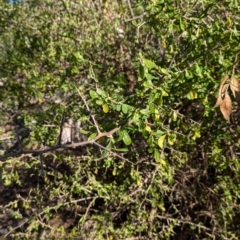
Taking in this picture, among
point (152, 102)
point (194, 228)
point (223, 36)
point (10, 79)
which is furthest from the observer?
point (10, 79)

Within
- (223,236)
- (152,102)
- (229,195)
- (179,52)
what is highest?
(179,52)

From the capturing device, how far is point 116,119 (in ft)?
10.4

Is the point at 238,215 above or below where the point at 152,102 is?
below

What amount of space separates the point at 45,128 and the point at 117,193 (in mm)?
744

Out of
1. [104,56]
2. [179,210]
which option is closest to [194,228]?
[179,210]

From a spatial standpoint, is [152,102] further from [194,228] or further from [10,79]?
[10,79]

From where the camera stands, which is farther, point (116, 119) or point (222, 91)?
point (116, 119)

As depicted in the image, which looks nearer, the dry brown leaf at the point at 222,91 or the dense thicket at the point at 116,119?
the dry brown leaf at the point at 222,91

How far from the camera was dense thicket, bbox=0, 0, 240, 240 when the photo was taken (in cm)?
309

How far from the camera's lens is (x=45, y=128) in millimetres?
3680

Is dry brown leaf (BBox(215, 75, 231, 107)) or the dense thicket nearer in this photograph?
dry brown leaf (BBox(215, 75, 231, 107))

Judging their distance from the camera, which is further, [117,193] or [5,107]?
[5,107]

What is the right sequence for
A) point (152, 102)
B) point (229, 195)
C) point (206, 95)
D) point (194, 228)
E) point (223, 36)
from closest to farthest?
1. point (152, 102)
2. point (223, 36)
3. point (206, 95)
4. point (229, 195)
5. point (194, 228)

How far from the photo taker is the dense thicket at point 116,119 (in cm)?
309
